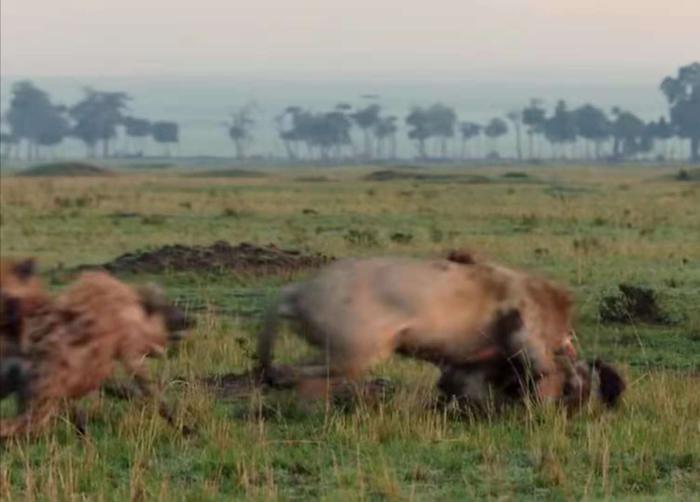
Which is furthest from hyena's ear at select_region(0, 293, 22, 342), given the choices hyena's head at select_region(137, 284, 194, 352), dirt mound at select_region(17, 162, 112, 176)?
dirt mound at select_region(17, 162, 112, 176)

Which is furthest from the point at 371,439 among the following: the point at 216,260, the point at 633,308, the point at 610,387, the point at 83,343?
the point at 216,260

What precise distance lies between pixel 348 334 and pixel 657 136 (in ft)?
610

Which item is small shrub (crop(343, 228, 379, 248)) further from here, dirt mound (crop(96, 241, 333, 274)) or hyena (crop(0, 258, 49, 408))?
hyena (crop(0, 258, 49, 408))

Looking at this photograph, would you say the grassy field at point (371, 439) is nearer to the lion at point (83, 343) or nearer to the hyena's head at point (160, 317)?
the lion at point (83, 343)

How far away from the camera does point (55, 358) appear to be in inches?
336

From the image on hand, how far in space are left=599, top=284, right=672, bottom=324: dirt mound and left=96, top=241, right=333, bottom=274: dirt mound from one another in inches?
206

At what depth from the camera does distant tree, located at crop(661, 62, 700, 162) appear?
601 feet

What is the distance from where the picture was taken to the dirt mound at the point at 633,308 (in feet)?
52.7

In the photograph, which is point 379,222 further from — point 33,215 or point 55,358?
point 55,358

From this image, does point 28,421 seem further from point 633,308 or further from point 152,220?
point 152,220

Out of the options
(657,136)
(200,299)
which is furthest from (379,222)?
(657,136)

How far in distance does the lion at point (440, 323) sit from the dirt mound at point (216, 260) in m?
11.1

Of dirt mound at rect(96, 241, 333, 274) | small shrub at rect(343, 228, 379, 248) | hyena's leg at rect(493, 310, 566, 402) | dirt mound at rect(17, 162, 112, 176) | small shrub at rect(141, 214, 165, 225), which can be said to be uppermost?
hyena's leg at rect(493, 310, 566, 402)

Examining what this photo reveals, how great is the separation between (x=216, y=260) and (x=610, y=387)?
39.4 feet
